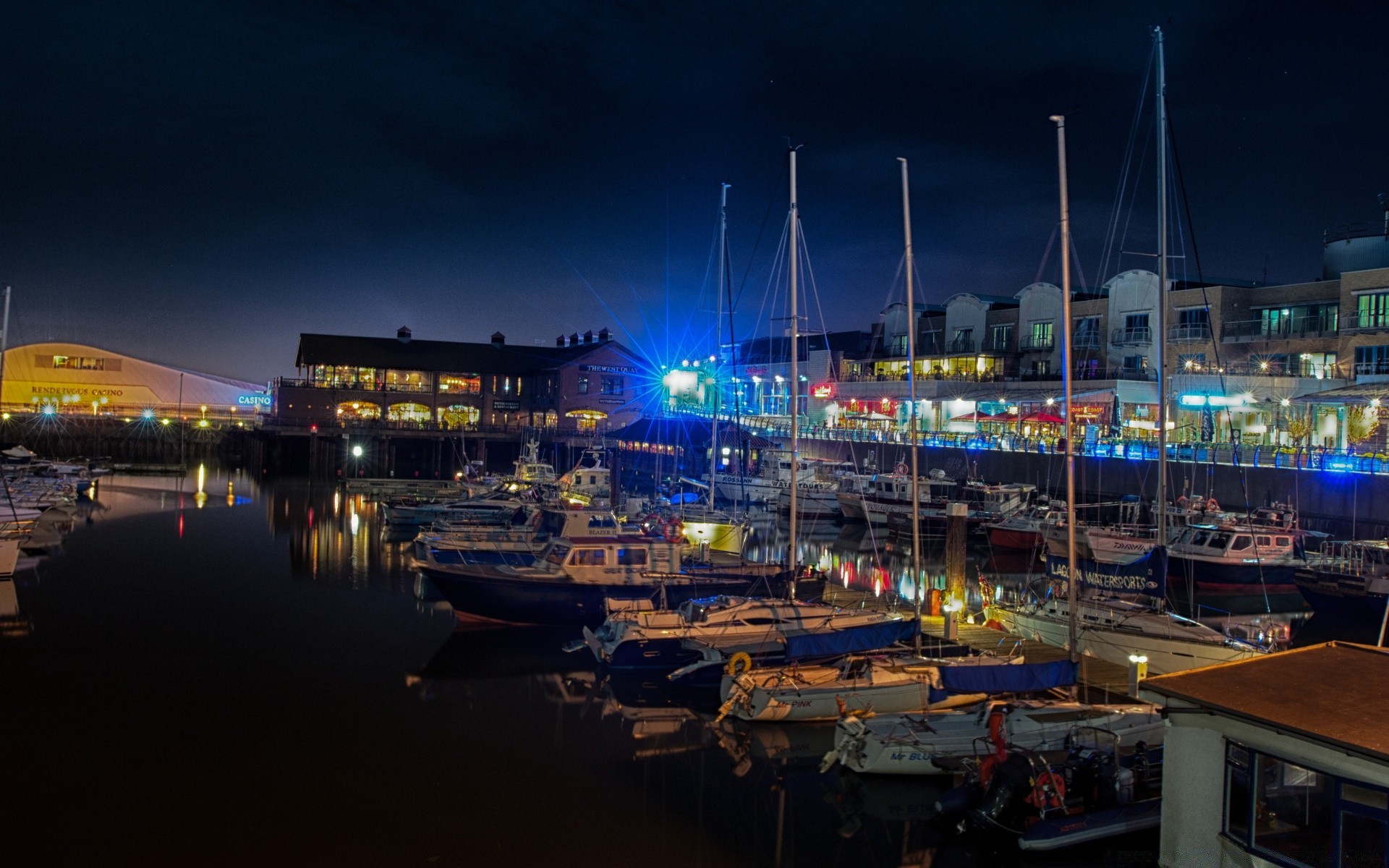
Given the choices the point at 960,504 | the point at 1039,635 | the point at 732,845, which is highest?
the point at 960,504

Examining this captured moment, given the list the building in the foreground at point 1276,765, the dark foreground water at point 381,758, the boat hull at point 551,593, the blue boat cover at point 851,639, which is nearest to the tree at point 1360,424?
the boat hull at point 551,593

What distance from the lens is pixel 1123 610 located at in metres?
21.9

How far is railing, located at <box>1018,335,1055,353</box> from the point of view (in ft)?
217

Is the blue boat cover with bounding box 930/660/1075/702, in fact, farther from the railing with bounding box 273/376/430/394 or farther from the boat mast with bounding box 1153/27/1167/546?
the railing with bounding box 273/376/430/394

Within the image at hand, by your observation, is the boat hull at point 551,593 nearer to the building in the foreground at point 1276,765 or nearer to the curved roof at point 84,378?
the building in the foreground at point 1276,765

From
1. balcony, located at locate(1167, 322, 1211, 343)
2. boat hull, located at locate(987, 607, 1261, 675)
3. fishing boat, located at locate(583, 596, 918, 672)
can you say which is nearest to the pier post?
boat hull, located at locate(987, 607, 1261, 675)

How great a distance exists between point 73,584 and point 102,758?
16810 millimetres

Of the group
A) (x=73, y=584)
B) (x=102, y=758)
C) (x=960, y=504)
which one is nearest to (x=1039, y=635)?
(x=960, y=504)

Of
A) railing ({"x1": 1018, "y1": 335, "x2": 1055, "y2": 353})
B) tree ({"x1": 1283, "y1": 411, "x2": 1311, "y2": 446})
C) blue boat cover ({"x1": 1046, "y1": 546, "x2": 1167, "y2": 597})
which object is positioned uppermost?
railing ({"x1": 1018, "y1": 335, "x2": 1055, "y2": 353})

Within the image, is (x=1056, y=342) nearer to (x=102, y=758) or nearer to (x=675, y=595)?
(x=675, y=595)

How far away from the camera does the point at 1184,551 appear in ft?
100.0

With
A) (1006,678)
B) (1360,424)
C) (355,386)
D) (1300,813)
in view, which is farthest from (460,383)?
(1300,813)

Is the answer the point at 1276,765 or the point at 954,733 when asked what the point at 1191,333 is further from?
the point at 1276,765

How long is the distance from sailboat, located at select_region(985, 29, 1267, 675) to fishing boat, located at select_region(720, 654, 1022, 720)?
2529 millimetres
